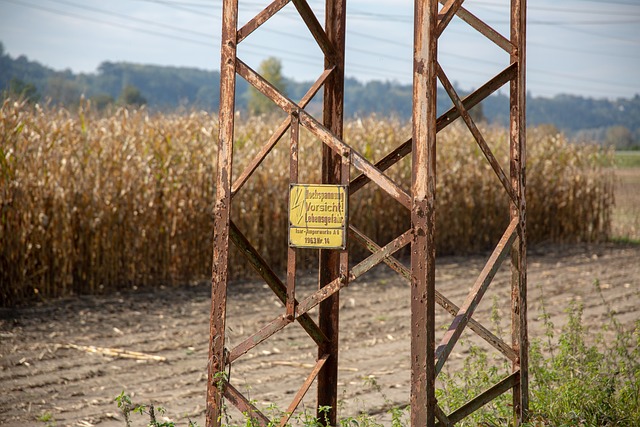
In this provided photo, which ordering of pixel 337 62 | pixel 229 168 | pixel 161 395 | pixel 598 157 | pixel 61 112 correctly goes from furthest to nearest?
pixel 598 157, pixel 61 112, pixel 161 395, pixel 337 62, pixel 229 168

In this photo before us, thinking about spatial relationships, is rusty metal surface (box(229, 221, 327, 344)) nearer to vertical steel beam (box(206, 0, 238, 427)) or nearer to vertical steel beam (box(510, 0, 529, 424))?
vertical steel beam (box(206, 0, 238, 427))

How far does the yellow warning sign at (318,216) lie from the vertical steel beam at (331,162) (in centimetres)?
29

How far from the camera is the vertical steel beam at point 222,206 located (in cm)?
360

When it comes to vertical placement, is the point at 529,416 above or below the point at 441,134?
below

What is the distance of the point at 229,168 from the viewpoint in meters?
3.63

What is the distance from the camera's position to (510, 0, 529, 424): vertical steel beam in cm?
409

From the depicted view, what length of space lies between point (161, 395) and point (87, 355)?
1.37 metres

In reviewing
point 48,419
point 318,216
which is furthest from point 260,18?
point 48,419

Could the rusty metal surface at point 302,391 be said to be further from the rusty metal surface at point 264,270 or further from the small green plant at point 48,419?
the small green plant at point 48,419

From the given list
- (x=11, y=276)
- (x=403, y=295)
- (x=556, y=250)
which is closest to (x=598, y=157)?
(x=556, y=250)

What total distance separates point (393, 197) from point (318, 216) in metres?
0.36

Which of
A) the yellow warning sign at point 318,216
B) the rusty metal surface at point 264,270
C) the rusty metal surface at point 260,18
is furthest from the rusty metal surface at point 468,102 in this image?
the rusty metal surface at point 260,18

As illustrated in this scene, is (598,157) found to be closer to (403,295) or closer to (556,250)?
(556,250)

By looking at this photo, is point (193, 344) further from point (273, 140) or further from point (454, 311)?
point (273, 140)
